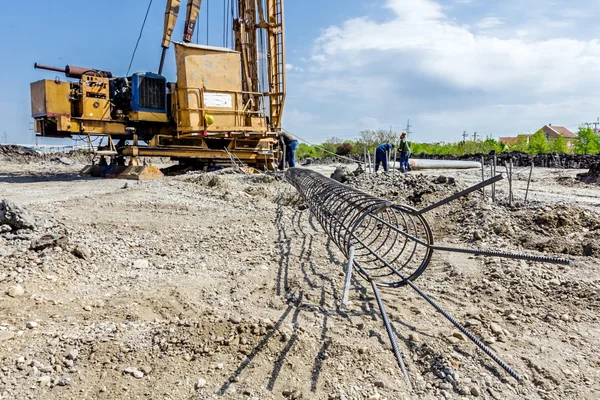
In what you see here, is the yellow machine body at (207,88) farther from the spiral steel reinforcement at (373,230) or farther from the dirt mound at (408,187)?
the spiral steel reinforcement at (373,230)

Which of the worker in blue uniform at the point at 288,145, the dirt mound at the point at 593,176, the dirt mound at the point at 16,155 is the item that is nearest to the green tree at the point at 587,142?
the dirt mound at the point at 593,176

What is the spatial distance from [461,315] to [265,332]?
1.57m

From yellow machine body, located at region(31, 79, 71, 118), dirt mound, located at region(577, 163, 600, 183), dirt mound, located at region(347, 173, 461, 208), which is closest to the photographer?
dirt mound, located at region(347, 173, 461, 208)

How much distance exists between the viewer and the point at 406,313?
329cm

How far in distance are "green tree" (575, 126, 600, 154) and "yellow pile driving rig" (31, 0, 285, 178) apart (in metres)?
33.9

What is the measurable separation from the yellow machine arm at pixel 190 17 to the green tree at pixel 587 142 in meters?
35.8

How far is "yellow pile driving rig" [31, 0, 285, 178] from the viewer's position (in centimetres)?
1172

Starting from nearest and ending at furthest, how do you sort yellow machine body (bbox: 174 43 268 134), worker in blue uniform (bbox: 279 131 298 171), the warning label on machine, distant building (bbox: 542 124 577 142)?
yellow machine body (bbox: 174 43 268 134) → the warning label on machine → worker in blue uniform (bbox: 279 131 298 171) → distant building (bbox: 542 124 577 142)

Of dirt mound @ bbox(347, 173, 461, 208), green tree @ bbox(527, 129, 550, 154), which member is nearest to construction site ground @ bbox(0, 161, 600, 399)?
dirt mound @ bbox(347, 173, 461, 208)

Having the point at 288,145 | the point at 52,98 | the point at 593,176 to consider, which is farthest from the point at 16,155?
the point at 593,176

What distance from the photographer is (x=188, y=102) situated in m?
11.9

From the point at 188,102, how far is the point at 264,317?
9.87 metres

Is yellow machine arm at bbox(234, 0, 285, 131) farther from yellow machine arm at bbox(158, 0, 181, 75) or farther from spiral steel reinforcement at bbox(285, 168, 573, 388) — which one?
spiral steel reinforcement at bbox(285, 168, 573, 388)

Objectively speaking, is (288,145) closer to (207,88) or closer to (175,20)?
(207,88)
